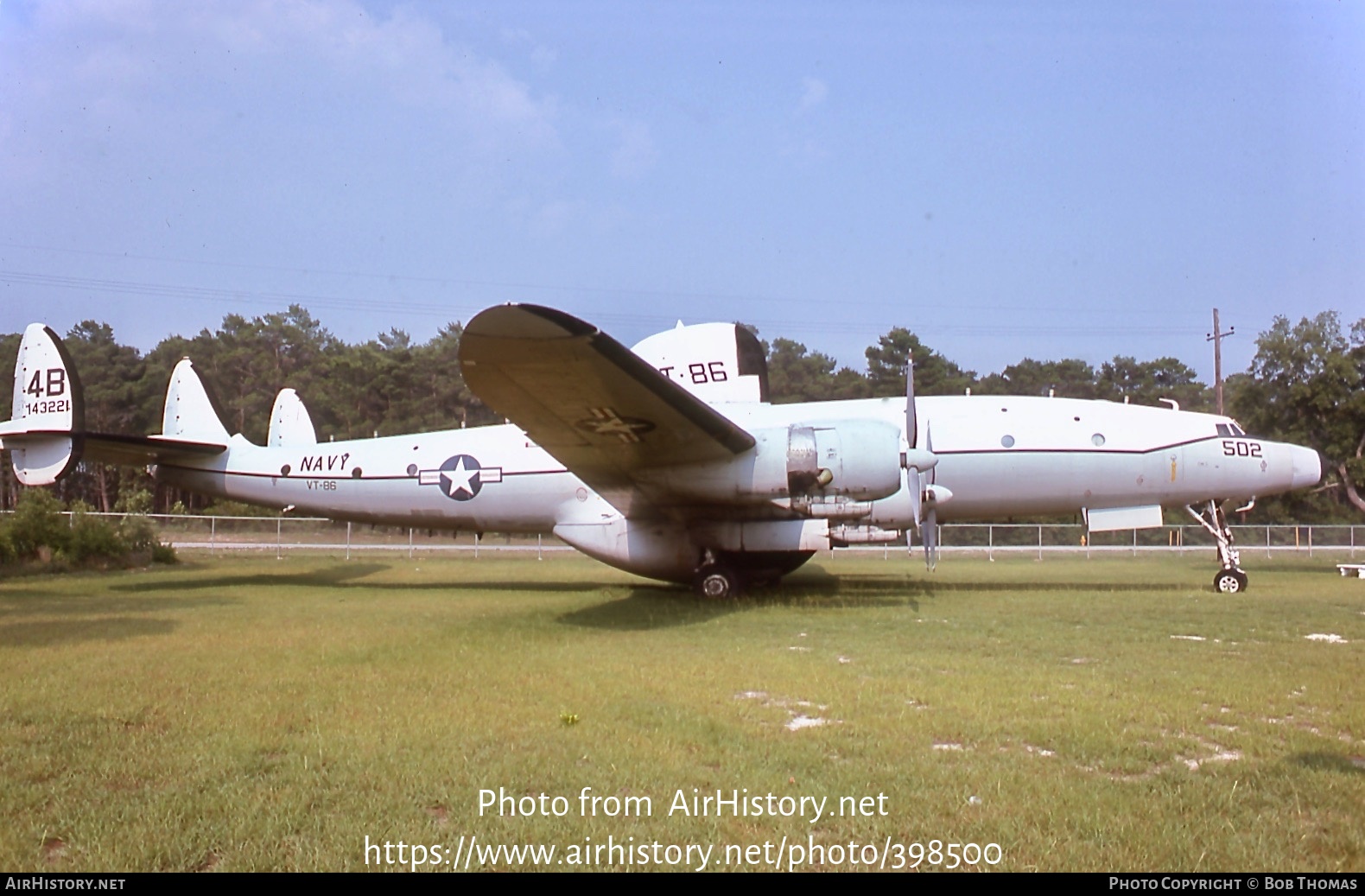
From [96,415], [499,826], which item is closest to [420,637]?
[499,826]

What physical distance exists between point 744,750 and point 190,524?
98.8 ft

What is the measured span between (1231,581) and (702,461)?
9.18m

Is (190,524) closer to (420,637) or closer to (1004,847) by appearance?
(420,637)

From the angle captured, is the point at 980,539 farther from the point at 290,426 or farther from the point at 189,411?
the point at 189,411

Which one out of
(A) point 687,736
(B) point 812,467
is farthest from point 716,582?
(A) point 687,736

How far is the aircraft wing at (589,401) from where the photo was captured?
26.5ft

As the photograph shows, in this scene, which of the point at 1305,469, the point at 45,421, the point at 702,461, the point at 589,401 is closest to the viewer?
the point at 589,401

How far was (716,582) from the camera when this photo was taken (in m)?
12.5

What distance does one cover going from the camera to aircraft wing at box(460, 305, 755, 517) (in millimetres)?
8078

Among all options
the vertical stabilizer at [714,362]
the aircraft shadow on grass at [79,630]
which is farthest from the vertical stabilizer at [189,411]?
Result: the vertical stabilizer at [714,362]

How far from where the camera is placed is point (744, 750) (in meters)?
4.65

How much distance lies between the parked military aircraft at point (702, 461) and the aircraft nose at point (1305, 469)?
1.2 inches

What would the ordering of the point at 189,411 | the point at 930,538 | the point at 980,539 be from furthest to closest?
the point at 980,539 < the point at 189,411 < the point at 930,538

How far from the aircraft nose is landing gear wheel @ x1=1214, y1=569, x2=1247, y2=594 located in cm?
185
